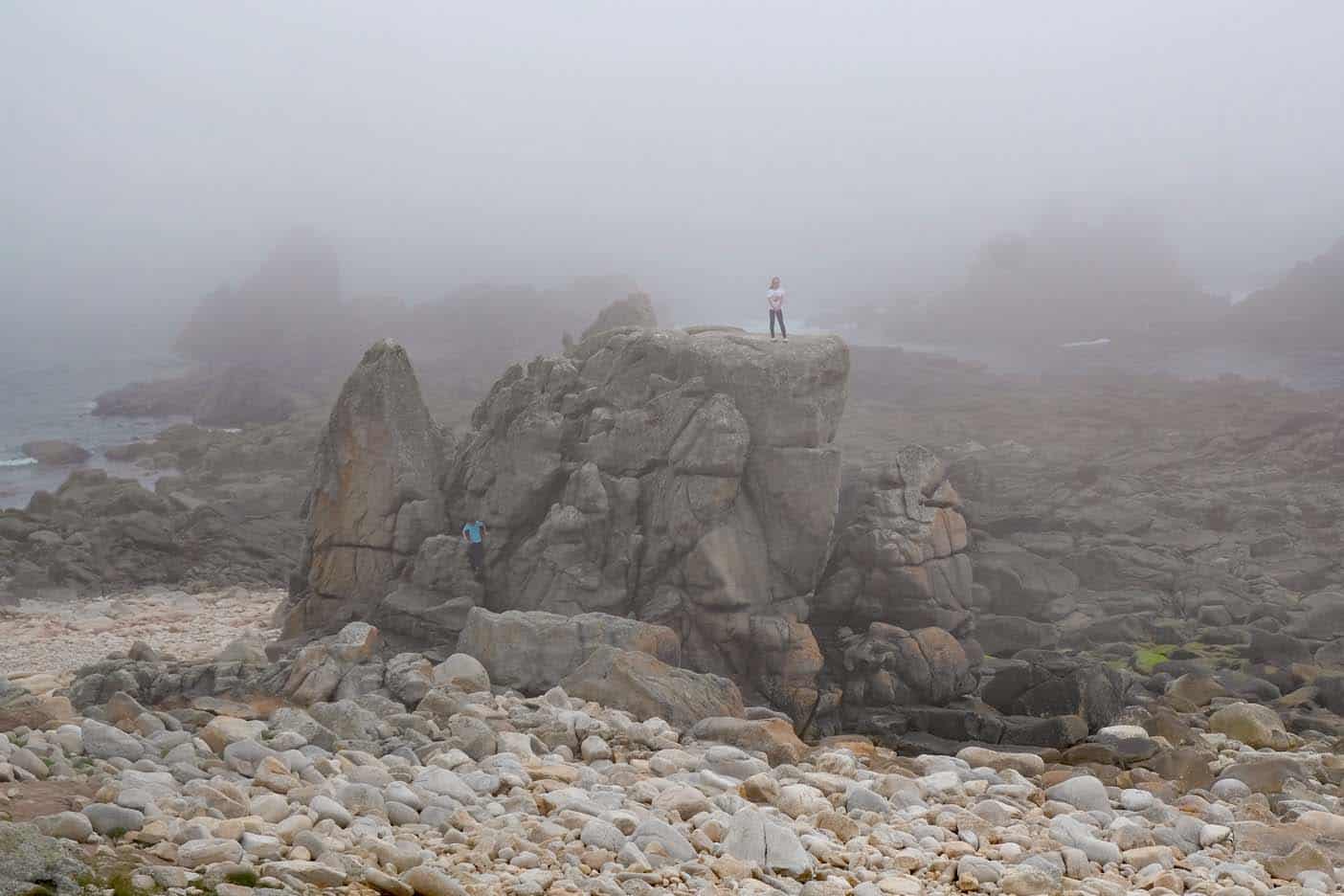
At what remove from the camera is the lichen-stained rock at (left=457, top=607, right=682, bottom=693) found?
24.2m

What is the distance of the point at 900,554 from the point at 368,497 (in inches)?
577

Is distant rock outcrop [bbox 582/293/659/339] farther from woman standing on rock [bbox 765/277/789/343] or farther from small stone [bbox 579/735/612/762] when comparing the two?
small stone [bbox 579/735/612/762]

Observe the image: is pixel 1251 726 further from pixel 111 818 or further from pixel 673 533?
pixel 111 818

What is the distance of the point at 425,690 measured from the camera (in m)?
21.5

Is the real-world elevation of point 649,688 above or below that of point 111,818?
below

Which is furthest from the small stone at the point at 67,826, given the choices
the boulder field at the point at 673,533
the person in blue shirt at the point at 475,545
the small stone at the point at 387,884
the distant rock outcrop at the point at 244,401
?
the distant rock outcrop at the point at 244,401

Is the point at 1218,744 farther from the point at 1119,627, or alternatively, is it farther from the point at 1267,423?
the point at 1267,423

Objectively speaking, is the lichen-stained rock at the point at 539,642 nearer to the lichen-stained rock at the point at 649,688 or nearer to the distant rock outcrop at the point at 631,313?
the lichen-stained rock at the point at 649,688

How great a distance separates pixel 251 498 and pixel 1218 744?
1736 inches

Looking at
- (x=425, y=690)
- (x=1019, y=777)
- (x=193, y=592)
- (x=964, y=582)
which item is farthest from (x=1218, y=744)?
(x=193, y=592)

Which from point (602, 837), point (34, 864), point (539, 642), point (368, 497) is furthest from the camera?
point (368, 497)

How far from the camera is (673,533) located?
30.6 metres

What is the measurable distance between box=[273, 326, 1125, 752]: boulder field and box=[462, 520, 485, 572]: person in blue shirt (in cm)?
19

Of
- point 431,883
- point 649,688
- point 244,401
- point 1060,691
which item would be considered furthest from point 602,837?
point 244,401
